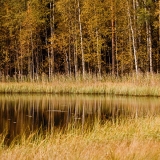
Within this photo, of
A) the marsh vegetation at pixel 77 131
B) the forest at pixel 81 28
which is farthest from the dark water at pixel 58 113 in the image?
the forest at pixel 81 28

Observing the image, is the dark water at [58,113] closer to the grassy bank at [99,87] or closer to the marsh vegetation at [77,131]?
the marsh vegetation at [77,131]

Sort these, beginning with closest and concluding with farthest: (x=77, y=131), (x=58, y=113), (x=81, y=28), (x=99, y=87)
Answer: (x=77, y=131) → (x=58, y=113) → (x=99, y=87) → (x=81, y=28)

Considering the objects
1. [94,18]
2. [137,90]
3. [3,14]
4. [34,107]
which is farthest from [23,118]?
[3,14]

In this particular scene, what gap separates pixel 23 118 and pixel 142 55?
22721 mm

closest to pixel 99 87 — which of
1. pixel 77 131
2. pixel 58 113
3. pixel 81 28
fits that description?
pixel 58 113

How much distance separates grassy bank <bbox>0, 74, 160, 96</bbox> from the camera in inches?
962

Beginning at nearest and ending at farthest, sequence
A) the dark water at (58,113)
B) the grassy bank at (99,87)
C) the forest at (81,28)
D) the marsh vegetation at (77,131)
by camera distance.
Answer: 1. the marsh vegetation at (77,131)
2. the dark water at (58,113)
3. the grassy bank at (99,87)
4. the forest at (81,28)

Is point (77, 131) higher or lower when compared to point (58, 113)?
higher

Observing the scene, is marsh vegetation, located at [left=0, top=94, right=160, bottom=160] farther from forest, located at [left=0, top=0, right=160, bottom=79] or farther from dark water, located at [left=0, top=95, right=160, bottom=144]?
forest, located at [left=0, top=0, right=160, bottom=79]

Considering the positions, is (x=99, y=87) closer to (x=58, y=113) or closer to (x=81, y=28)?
(x=58, y=113)

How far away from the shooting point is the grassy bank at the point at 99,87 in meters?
24.4

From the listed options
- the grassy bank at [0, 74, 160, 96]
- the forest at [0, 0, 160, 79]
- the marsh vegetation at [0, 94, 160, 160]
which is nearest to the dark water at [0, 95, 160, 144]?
the marsh vegetation at [0, 94, 160, 160]

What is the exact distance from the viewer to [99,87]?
26141 millimetres

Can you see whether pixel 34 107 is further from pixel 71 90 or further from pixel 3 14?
pixel 3 14
